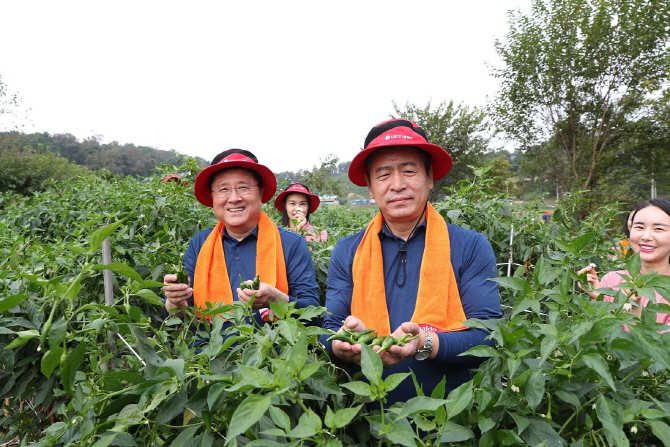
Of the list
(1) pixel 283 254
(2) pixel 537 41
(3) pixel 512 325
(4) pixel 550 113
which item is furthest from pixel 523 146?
(3) pixel 512 325

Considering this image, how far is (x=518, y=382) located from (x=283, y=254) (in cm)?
164

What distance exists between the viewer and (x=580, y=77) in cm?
1229

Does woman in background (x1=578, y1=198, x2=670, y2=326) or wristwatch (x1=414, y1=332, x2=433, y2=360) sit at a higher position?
woman in background (x1=578, y1=198, x2=670, y2=326)

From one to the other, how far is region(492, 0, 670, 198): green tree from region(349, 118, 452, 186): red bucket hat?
1098cm

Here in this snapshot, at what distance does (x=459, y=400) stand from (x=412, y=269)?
958 millimetres

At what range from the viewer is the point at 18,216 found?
4188 mm

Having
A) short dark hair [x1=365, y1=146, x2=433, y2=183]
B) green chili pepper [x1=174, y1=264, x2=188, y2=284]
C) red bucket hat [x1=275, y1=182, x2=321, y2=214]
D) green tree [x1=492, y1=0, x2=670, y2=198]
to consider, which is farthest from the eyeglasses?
green tree [x1=492, y1=0, x2=670, y2=198]

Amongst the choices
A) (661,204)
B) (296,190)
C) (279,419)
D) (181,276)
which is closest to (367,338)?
(279,419)

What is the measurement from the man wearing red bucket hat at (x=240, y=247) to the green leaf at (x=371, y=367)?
52.9 inches

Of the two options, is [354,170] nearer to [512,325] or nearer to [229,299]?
[229,299]

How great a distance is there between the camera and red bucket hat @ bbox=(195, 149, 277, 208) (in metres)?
2.37

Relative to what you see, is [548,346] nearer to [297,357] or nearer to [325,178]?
[297,357]

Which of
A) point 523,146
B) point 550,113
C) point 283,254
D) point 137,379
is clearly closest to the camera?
point 137,379

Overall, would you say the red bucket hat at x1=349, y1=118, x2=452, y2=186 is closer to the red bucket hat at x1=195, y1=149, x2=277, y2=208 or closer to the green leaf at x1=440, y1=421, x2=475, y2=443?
the red bucket hat at x1=195, y1=149, x2=277, y2=208
